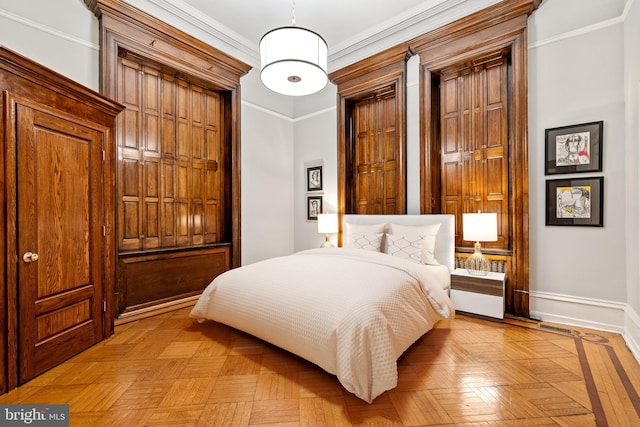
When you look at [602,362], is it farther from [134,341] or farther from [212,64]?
[212,64]

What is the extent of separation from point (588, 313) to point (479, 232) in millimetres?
1187

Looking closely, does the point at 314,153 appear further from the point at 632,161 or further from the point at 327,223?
the point at 632,161

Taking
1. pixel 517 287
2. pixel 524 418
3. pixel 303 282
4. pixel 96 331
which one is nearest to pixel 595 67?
pixel 517 287

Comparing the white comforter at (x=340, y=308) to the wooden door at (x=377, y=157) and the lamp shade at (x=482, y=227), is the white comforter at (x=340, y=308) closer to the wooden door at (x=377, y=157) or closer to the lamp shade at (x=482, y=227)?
the lamp shade at (x=482, y=227)

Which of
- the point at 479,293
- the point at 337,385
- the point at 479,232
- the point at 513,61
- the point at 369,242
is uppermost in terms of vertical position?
the point at 513,61

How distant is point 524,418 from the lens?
61.1 inches

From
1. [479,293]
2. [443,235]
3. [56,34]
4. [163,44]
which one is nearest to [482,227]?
[443,235]

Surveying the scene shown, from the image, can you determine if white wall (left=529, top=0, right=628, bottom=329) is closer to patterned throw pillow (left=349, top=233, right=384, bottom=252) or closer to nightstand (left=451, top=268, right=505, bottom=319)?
nightstand (left=451, top=268, right=505, bottom=319)

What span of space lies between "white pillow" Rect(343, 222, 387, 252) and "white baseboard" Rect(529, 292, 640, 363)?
5.41 feet

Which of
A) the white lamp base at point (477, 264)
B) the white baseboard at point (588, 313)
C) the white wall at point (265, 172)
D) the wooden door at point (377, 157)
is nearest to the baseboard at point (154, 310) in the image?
the white wall at point (265, 172)

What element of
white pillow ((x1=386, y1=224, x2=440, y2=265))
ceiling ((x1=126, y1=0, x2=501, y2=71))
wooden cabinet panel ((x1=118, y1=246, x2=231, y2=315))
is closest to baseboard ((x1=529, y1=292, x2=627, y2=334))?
white pillow ((x1=386, y1=224, x2=440, y2=265))

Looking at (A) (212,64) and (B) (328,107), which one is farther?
(B) (328,107)

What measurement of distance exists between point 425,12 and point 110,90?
12.2 ft

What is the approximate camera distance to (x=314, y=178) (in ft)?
16.1
